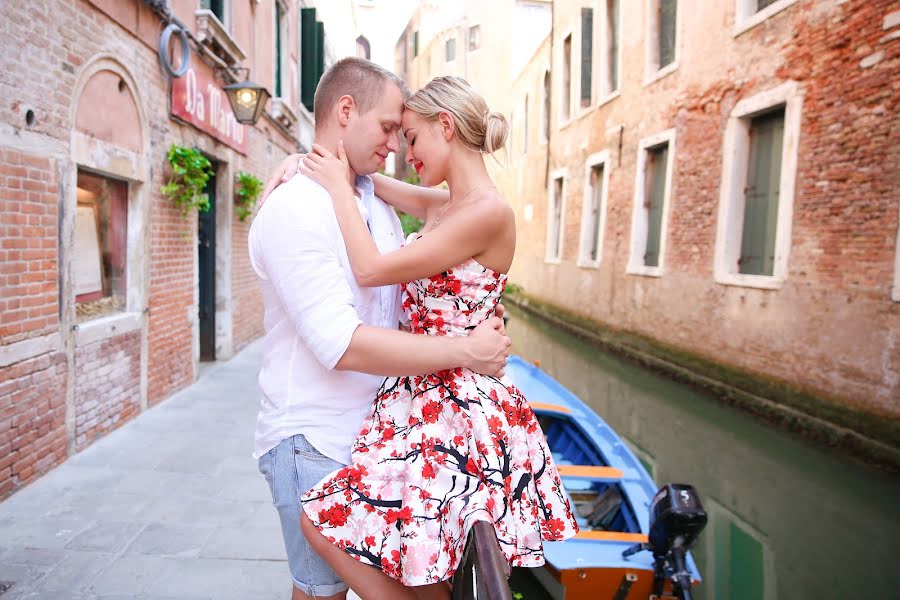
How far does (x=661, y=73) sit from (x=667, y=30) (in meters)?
0.93

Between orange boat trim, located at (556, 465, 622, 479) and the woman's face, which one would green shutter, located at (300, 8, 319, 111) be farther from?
the woman's face

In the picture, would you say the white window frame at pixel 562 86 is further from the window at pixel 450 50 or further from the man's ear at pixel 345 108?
the man's ear at pixel 345 108

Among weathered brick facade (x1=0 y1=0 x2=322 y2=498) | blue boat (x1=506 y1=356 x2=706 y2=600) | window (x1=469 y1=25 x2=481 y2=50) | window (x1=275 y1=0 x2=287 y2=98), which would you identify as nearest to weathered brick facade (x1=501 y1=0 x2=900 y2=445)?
blue boat (x1=506 y1=356 x2=706 y2=600)

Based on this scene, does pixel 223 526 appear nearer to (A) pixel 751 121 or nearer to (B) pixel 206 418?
(B) pixel 206 418

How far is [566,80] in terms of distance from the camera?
55.6 feet

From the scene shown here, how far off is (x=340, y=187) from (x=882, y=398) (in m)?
6.46

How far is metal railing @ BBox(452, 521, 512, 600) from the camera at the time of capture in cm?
107

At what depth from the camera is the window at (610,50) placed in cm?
1367

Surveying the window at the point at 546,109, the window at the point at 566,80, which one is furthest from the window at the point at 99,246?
the window at the point at 546,109

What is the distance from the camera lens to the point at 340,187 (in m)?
1.55

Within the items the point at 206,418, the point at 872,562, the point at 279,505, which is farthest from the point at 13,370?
the point at 872,562

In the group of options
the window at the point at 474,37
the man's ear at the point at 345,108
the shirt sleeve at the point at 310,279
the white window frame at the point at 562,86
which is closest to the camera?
the shirt sleeve at the point at 310,279

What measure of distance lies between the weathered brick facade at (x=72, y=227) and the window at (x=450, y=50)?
2629cm

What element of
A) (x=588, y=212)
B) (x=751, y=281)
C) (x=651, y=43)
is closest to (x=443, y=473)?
(x=751, y=281)
